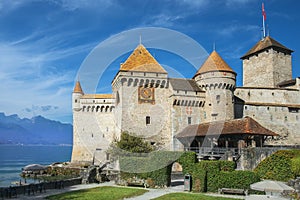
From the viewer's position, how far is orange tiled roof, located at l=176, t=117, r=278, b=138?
24.9 m

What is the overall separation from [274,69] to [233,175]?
1255 inches

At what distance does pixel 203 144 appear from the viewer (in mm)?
29766

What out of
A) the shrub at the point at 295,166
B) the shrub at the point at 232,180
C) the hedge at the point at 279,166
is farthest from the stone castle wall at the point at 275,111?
the shrub at the point at 232,180

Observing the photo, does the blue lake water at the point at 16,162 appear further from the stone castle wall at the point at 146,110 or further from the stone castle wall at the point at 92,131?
the stone castle wall at the point at 146,110

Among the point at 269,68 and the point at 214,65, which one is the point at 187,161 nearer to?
the point at 214,65

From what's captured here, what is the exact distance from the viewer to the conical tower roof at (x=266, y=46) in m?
47.0

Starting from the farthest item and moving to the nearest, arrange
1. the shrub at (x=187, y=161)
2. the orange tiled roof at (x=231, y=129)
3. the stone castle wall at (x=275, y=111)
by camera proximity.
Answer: the stone castle wall at (x=275, y=111), the orange tiled roof at (x=231, y=129), the shrub at (x=187, y=161)

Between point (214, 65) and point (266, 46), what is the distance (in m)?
17.1

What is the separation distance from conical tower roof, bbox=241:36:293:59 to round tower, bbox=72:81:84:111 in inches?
1067

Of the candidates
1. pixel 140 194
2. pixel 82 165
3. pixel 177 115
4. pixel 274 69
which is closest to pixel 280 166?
pixel 140 194

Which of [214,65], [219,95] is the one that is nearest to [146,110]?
[219,95]

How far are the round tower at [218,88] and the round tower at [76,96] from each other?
54.1ft

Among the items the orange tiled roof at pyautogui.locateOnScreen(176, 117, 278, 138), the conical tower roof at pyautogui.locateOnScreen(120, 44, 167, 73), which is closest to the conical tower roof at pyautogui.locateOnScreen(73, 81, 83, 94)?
the conical tower roof at pyautogui.locateOnScreen(120, 44, 167, 73)

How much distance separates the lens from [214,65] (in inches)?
1350
